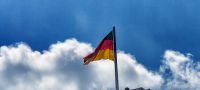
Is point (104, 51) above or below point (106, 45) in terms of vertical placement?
below

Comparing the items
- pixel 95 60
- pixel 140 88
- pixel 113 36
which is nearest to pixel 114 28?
pixel 113 36

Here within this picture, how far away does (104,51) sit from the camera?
122ft

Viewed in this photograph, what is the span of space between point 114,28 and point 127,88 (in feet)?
77.4

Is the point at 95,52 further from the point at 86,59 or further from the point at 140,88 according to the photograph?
the point at 140,88

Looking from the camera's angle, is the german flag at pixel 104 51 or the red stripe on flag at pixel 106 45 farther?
the red stripe on flag at pixel 106 45

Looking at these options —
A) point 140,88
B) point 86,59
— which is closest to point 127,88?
point 140,88

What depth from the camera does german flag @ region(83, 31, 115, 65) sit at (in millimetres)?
37031

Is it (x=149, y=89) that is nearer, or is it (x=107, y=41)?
(x=107, y=41)

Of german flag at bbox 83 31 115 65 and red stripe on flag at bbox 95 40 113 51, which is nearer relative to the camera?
german flag at bbox 83 31 115 65

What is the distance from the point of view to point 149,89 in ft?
198

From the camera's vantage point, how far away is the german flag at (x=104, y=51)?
37.0m

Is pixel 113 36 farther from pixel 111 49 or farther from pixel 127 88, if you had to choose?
pixel 127 88

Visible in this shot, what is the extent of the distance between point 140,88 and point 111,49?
2234 centimetres

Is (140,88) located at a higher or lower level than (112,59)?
higher
